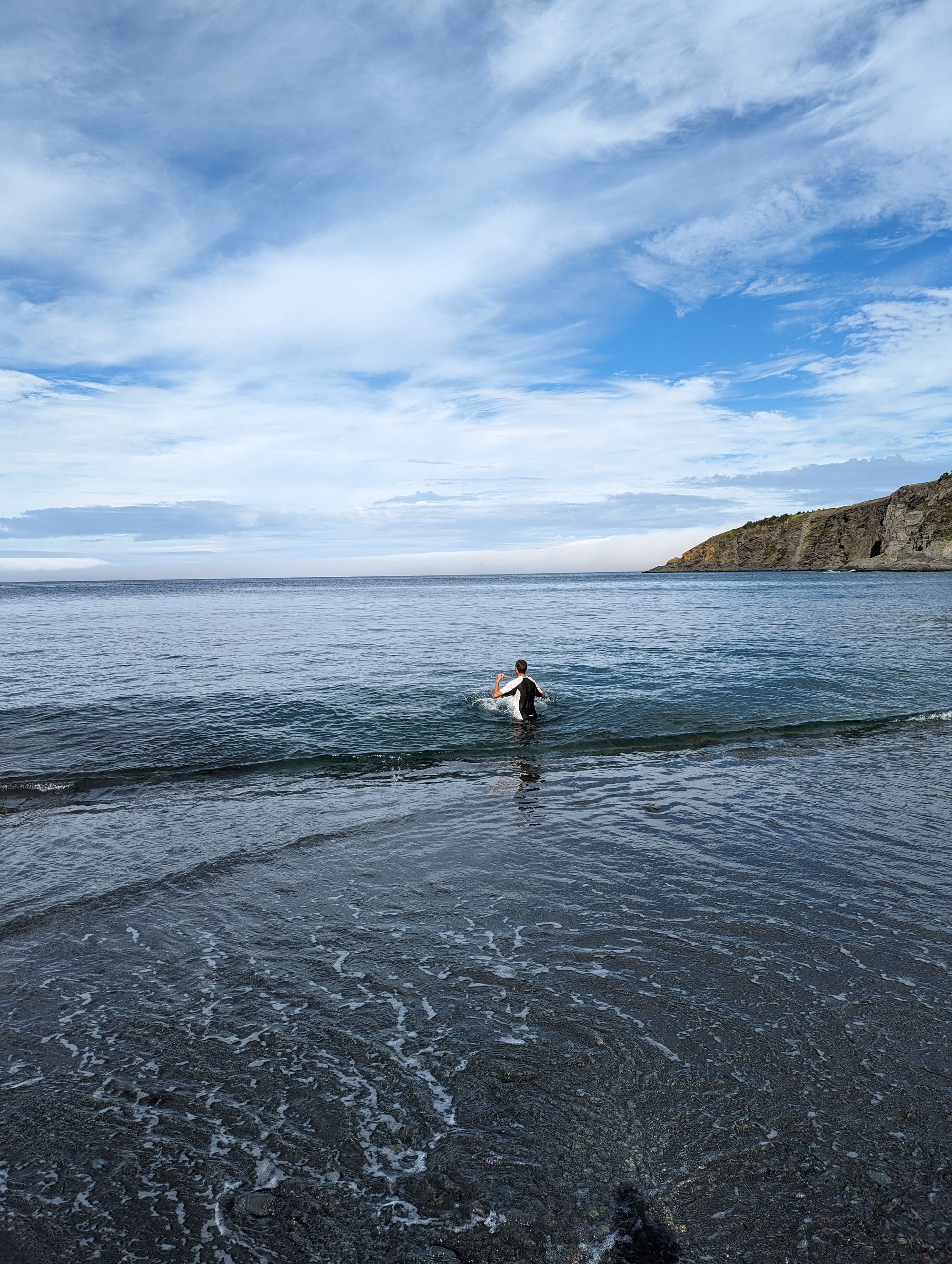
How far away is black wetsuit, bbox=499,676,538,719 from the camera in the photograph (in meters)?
17.9

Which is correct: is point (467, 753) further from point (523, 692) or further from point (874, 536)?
point (874, 536)

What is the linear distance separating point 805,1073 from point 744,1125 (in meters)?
0.79

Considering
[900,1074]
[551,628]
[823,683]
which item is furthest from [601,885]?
[551,628]

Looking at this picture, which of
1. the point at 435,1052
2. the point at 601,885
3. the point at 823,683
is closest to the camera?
the point at 435,1052

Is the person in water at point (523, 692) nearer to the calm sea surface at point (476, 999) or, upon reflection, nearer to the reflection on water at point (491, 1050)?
the calm sea surface at point (476, 999)

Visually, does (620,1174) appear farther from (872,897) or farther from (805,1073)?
(872,897)

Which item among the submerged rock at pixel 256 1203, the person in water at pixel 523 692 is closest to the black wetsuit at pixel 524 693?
the person in water at pixel 523 692

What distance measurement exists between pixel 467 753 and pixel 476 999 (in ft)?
31.3

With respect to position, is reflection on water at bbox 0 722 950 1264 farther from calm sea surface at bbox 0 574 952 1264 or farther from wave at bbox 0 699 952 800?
wave at bbox 0 699 952 800

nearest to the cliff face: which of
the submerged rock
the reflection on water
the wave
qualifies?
the wave

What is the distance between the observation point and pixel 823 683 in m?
23.3

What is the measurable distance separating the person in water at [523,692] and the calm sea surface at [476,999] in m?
1.61

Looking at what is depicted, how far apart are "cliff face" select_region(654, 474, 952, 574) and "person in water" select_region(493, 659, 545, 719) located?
452 feet

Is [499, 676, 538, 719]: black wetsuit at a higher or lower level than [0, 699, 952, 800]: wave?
higher
